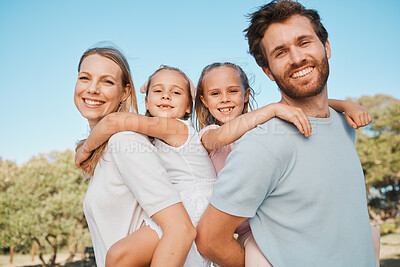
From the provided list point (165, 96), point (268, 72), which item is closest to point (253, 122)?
point (268, 72)

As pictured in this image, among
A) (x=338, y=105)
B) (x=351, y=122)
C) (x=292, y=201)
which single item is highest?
(x=338, y=105)

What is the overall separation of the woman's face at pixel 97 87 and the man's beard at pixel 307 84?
129cm

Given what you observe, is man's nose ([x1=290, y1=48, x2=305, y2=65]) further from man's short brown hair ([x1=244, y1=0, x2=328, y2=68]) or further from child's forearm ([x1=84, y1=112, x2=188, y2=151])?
child's forearm ([x1=84, y1=112, x2=188, y2=151])

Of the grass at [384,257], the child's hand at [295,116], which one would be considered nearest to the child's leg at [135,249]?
the child's hand at [295,116]

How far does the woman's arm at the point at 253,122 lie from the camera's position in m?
1.71

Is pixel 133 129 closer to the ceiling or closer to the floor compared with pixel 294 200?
closer to the ceiling

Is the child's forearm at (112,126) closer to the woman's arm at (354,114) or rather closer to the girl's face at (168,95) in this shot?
the girl's face at (168,95)

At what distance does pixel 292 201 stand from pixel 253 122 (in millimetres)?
577

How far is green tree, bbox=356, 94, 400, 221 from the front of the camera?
53.0 ft

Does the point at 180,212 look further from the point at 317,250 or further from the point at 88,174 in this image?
the point at 88,174

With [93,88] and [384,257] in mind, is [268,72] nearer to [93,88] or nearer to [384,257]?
[93,88]

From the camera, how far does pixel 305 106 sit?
6.64 feet

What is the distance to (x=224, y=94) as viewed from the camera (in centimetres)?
327

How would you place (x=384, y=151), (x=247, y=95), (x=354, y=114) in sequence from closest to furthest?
(x=354, y=114)
(x=247, y=95)
(x=384, y=151)
